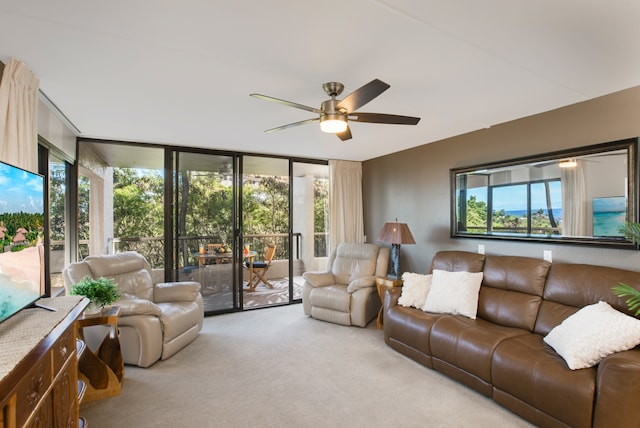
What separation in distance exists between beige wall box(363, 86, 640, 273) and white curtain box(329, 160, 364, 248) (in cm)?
16

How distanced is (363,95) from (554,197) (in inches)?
85.0

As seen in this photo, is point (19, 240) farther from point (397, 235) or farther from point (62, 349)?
point (397, 235)

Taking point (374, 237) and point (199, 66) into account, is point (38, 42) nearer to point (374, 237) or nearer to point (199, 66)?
point (199, 66)

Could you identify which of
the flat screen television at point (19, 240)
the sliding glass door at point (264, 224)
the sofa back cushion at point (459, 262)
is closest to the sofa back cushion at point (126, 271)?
the sliding glass door at point (264, 224)

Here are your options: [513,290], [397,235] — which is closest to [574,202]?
[513,290]

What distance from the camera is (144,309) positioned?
2.96 meters

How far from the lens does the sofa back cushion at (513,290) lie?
2.77 metres

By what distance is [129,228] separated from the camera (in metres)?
4.34

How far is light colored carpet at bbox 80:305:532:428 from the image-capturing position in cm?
222

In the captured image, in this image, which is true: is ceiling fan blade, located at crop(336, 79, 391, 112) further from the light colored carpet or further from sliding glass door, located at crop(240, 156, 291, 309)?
sliding glass door, located at crop(240, 156, 291, 309)

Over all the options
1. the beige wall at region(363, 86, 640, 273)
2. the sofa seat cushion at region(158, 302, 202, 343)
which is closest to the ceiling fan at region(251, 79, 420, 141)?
the beige wall at region(363, 86, 640, 273)

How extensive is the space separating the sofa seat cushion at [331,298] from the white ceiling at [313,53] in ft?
7.36

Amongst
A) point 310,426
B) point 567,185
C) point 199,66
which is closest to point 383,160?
point 567,185

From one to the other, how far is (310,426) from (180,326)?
1751 millimetres
